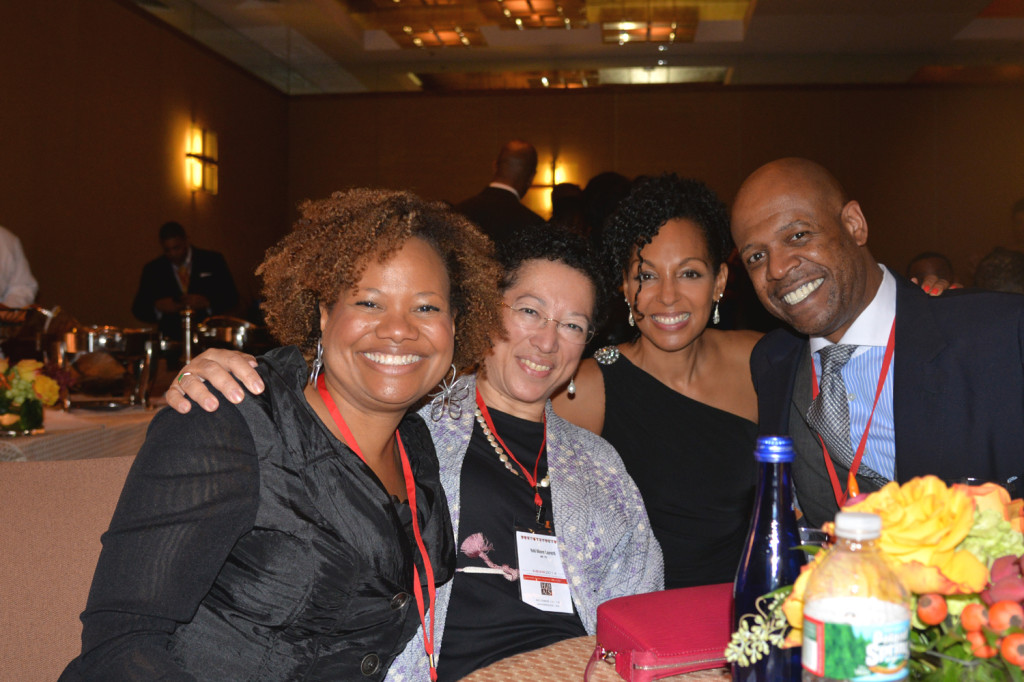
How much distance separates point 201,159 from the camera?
9.05 meters

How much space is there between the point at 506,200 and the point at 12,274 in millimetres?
3408

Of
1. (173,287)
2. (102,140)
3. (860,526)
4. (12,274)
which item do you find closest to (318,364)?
Answer: (860,526)

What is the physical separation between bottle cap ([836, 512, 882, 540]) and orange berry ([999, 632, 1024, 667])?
5.1 inches

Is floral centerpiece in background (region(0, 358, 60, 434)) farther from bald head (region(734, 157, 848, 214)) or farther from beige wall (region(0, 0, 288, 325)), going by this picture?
beige wall (region(0, 0, 288, 325))

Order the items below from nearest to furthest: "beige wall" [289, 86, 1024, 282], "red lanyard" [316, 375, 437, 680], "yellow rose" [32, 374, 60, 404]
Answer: "red lanyard" [316, 375, 437, 680] → "yellow rose" [32, 374, 60, 404] → "beige wall" [289, 86, 1024, 282]

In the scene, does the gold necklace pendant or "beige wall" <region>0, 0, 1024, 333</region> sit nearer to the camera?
the gold necklace pendant

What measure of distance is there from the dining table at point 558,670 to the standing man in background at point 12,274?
527cm

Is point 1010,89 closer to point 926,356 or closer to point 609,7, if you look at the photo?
point 609,7

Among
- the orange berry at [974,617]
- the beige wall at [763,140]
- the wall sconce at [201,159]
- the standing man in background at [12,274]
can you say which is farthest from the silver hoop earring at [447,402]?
the beige wall at [763,140]

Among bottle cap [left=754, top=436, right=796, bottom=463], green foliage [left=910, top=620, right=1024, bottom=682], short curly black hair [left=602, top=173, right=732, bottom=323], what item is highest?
short curly black hair [left=602, top=173, right=732, bottom=323]

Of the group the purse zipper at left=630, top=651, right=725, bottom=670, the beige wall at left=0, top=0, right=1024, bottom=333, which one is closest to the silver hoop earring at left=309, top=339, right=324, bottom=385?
the purse zipper at left=630, top=651, right=725, bottom=670

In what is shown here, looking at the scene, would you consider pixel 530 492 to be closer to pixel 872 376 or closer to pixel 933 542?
pixel 872 376

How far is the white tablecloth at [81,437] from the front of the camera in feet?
9.10

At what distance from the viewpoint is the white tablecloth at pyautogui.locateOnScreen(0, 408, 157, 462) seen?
2773mm
